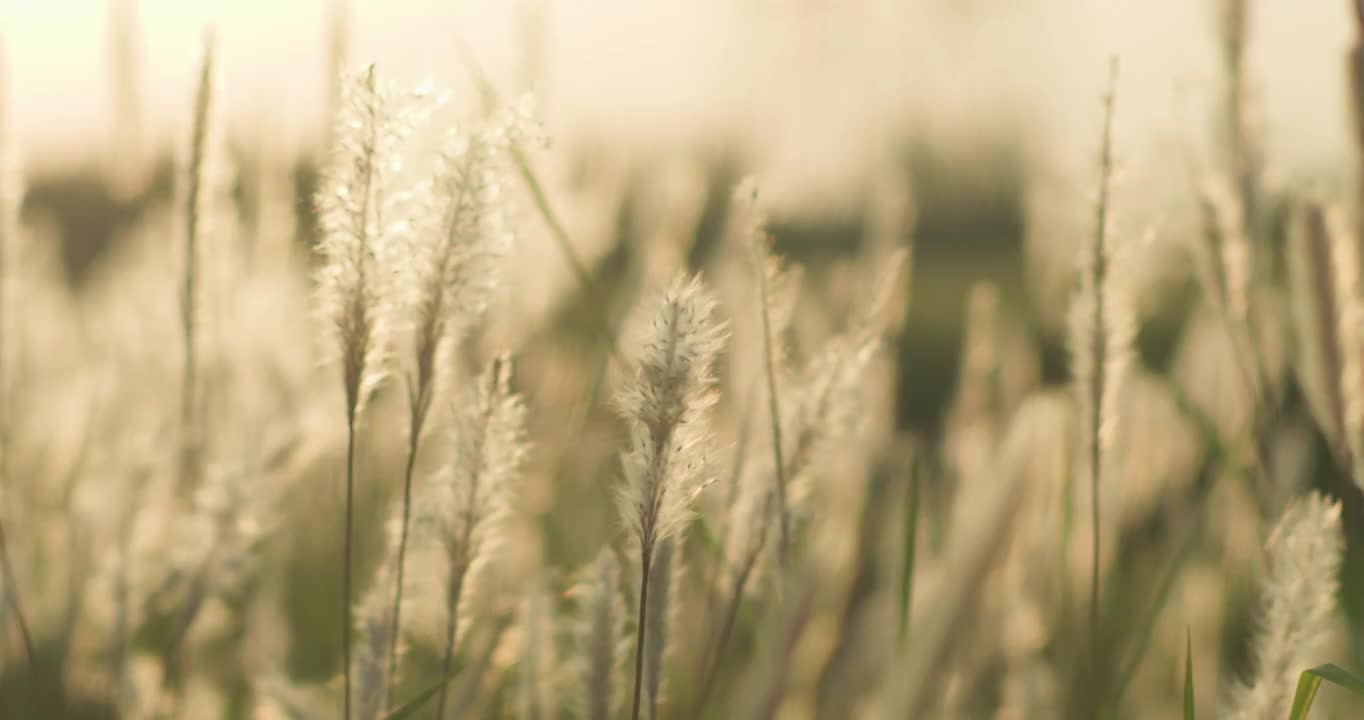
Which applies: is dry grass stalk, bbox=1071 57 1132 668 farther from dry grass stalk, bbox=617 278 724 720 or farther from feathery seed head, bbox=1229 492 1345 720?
dry grass stalk, bbox=617 278 724 720

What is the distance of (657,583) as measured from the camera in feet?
1.78

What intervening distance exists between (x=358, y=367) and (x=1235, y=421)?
1175mm

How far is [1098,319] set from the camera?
0.63 m

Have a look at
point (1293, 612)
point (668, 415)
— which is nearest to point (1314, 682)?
point (1293, 612)

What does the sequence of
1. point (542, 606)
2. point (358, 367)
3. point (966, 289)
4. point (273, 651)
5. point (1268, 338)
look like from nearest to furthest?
point (358, 367), point (542, 606), point (273, 651), point (1268, 338), point (966, 289)

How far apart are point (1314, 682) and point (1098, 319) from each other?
0.18 m

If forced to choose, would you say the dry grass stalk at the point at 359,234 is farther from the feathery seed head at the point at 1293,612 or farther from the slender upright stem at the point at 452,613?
the feathery seed head at the point at 1293,612

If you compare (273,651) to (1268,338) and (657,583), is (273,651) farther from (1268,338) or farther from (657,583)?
(1268,338)

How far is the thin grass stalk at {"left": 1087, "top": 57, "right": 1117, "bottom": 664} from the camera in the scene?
60 centimetres

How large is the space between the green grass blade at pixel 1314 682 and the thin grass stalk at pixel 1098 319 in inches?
3.6

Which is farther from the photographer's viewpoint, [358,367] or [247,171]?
[247,171]

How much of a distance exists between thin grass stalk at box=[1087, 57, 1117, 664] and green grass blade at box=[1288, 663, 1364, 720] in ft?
0.30

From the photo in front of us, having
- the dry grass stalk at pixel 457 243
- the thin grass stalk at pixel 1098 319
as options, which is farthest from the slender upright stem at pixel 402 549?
the thin grass stalk at pixel 1098 319

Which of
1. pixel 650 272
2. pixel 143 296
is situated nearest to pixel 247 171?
pixel 143 296
